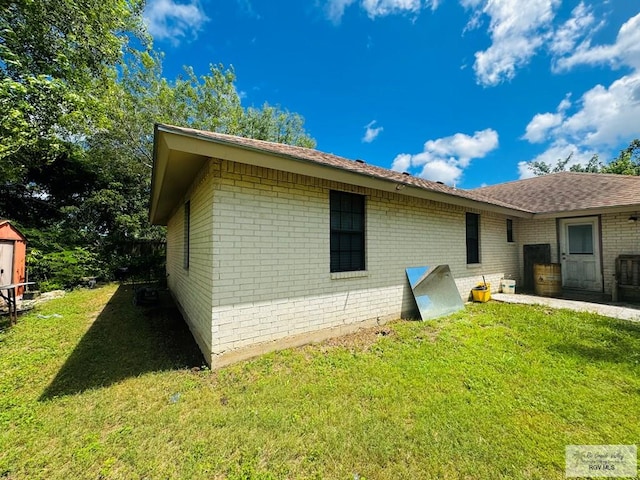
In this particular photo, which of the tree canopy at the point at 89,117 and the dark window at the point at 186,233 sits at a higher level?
the tree canopy at the point at 89,117

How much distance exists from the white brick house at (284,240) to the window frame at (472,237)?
5.09 ft

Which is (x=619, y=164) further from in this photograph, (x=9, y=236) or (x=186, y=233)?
(x=9, y=236)

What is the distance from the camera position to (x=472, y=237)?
8.13 m

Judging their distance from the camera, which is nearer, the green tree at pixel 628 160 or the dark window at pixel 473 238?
the dark window at pixel 473 238

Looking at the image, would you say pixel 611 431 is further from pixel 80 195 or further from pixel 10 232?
A: pixel 80 195

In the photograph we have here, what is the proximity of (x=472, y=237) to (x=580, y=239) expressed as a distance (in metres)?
3.97

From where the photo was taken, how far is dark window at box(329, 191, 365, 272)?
5000 millimetres

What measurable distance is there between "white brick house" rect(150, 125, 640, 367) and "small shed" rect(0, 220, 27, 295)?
6306 mm

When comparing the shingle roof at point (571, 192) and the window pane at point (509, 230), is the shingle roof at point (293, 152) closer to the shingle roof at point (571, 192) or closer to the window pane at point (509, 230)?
the window pane at point (509, 230)

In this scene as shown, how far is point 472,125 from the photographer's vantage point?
15.1 meters

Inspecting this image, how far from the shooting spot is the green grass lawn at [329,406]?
6.87 feet

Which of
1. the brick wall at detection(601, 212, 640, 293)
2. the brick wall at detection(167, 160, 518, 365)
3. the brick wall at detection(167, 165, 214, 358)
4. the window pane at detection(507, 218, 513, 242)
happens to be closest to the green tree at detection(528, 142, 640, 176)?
the brick wall at detection(601, 212, 640, 293)

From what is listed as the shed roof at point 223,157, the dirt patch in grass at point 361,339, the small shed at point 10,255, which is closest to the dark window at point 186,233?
the shed roof at point 223,157

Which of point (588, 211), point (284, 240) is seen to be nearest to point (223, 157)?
point (284, 240)
